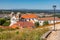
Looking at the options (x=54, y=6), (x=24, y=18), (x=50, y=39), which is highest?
(x=54, y=6)

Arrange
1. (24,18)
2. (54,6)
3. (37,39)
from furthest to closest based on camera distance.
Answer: (24,18) → (54,6) → (37,39)

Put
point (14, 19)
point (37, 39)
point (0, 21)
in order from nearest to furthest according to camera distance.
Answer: point (37, 39) < point (0, 21) < point (14, 19)

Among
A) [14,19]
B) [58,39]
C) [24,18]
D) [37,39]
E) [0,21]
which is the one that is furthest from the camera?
[24,18]

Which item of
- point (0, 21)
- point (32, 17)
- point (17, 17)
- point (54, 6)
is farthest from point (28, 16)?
point (54, 6)

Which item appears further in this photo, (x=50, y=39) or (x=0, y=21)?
(x=0, y=21)

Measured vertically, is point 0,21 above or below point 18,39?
below

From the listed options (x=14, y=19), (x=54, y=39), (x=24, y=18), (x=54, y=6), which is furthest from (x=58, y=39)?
(x=24, y=18)

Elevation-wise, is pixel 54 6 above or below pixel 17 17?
above

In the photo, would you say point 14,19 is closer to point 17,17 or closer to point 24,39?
point 17,17

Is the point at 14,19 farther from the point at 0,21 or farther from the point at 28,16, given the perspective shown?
the point at 28,16
